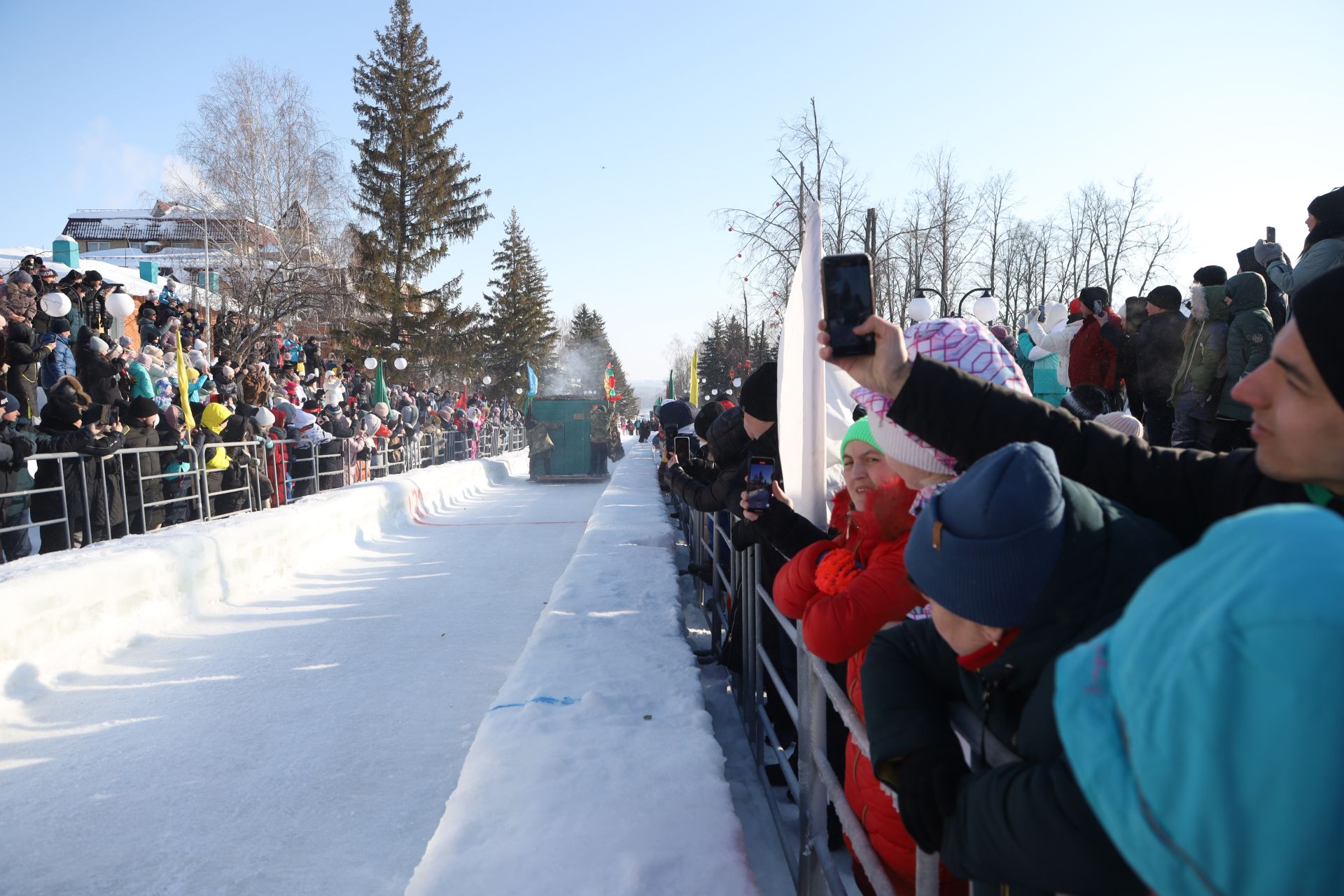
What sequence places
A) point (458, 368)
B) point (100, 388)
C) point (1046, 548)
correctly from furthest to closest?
1. point (458, 368)
2. point (100, 388)
3. point (1046, 548)

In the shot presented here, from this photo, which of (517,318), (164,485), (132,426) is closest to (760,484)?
(132,426)

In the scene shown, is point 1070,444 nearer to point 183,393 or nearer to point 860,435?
point 860,435

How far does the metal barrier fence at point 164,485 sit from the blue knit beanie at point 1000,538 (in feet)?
23.3

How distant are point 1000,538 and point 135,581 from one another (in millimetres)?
6253

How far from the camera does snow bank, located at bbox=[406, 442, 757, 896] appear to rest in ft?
6.96

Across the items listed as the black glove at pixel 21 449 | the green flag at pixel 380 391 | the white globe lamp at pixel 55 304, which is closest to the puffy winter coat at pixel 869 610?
the black glove at pixel 21 449

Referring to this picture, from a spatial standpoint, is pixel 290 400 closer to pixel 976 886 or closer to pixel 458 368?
pixel 976 886

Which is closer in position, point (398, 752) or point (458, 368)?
point (398, 752)

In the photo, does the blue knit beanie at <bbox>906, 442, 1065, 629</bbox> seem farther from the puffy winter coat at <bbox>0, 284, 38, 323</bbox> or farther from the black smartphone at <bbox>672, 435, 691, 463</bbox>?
the puffy winter coat at <bbox>0, 284, 38, 323</bbox>

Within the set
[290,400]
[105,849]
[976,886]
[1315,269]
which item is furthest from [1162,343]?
[290,400]

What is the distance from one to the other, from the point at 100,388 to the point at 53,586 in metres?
3.47

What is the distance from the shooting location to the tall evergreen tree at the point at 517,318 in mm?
50844

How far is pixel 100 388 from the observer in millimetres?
7594

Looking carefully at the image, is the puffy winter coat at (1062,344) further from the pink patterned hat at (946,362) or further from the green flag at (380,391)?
the green flag at (380,391)
